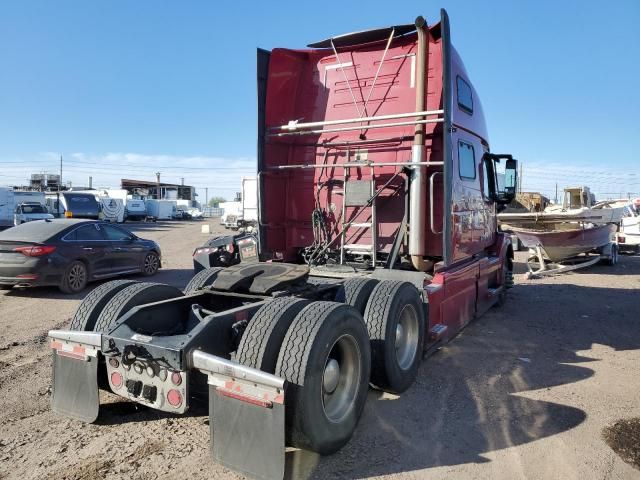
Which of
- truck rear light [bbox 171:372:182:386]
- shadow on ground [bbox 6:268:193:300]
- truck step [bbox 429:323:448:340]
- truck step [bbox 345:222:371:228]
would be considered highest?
truck step [bbox 345:222:371:228]

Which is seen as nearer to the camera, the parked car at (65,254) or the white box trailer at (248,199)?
the parked car at (65,254)

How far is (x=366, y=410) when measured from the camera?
413 cm

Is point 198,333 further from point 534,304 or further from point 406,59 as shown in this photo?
point 534,304

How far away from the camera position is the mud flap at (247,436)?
278 cm

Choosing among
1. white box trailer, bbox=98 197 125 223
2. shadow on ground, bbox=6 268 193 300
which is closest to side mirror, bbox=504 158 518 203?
shadow on ground, bbox=6 268 193 300

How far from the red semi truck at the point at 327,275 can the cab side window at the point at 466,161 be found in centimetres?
3

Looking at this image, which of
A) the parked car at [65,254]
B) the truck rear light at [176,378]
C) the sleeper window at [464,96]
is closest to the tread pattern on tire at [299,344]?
the truck rear light at [176,378]

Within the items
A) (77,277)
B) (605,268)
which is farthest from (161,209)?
(605,268)

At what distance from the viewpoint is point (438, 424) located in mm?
3887

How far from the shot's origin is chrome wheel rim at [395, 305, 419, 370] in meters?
4.66

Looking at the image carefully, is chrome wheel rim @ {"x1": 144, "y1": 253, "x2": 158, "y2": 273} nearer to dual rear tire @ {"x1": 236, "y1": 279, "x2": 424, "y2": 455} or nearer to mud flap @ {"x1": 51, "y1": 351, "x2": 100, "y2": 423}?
mud flap @ {"x1": 51, "y1": 351, "x2": 100, "y2": 423}

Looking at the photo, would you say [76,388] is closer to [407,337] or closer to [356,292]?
[356,292]

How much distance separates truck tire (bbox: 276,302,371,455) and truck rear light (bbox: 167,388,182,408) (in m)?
0.67

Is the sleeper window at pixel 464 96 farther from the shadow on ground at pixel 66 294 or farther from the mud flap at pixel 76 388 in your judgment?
the shadow on ground at pixel 66 294
